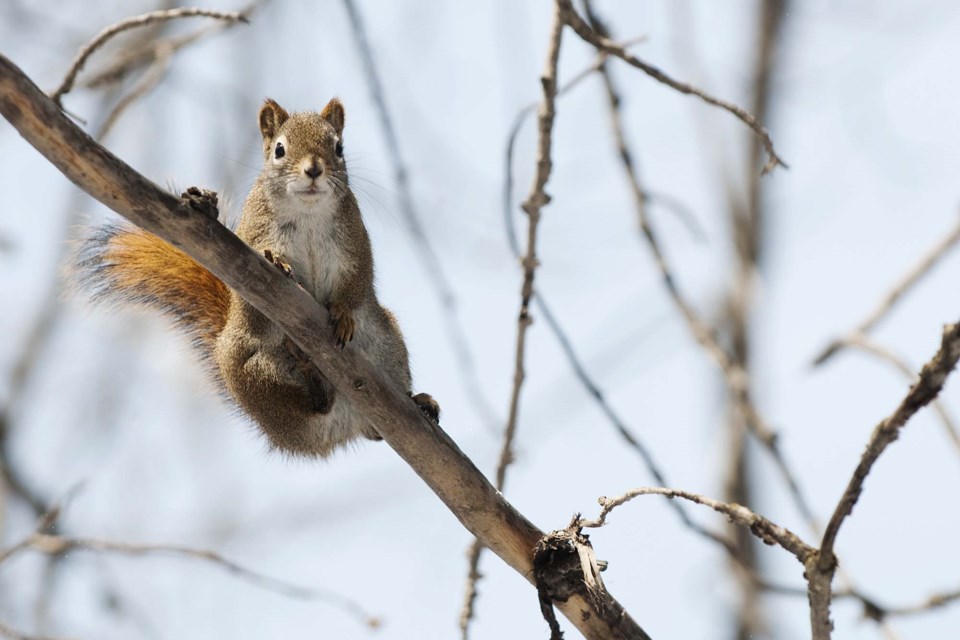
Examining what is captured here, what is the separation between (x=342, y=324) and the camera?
2.36 metres

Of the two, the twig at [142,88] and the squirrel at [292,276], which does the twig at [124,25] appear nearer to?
the twig at [142,88]

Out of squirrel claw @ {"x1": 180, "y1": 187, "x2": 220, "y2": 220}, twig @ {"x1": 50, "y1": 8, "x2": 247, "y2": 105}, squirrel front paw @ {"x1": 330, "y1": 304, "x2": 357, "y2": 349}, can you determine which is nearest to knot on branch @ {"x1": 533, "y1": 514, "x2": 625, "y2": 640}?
squirrel front paw @ {"x1": 330, "y1": 304, "x2": 357, "y2": 349}

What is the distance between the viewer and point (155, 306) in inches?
114

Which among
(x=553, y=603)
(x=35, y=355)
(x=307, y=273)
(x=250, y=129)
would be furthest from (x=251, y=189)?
(x=35, y=355)

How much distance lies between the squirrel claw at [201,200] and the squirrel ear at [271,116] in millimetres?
1094

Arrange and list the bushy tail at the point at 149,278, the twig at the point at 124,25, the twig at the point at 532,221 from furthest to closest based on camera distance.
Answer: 1. the bushy tail at the point at 149,278
2. the twig at the point at 532,221
3. the twig at the point at 124,25

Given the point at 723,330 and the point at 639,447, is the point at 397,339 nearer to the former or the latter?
the point at 639,447

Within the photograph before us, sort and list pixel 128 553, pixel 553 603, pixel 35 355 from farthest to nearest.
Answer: pixel 35 355 < pixel 128 553 < pixel 553 603

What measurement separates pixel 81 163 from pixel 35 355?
12.7ft

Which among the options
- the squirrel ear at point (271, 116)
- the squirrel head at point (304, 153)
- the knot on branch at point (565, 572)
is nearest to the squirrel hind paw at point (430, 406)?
the squirrel head at point (304, 153)

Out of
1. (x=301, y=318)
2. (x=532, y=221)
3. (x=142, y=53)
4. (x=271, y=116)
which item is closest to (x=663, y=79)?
(x=532, y=221)

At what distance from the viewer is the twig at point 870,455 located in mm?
1263

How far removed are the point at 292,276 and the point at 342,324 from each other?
10.2 inches

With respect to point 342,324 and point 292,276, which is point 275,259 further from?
point 342,324
